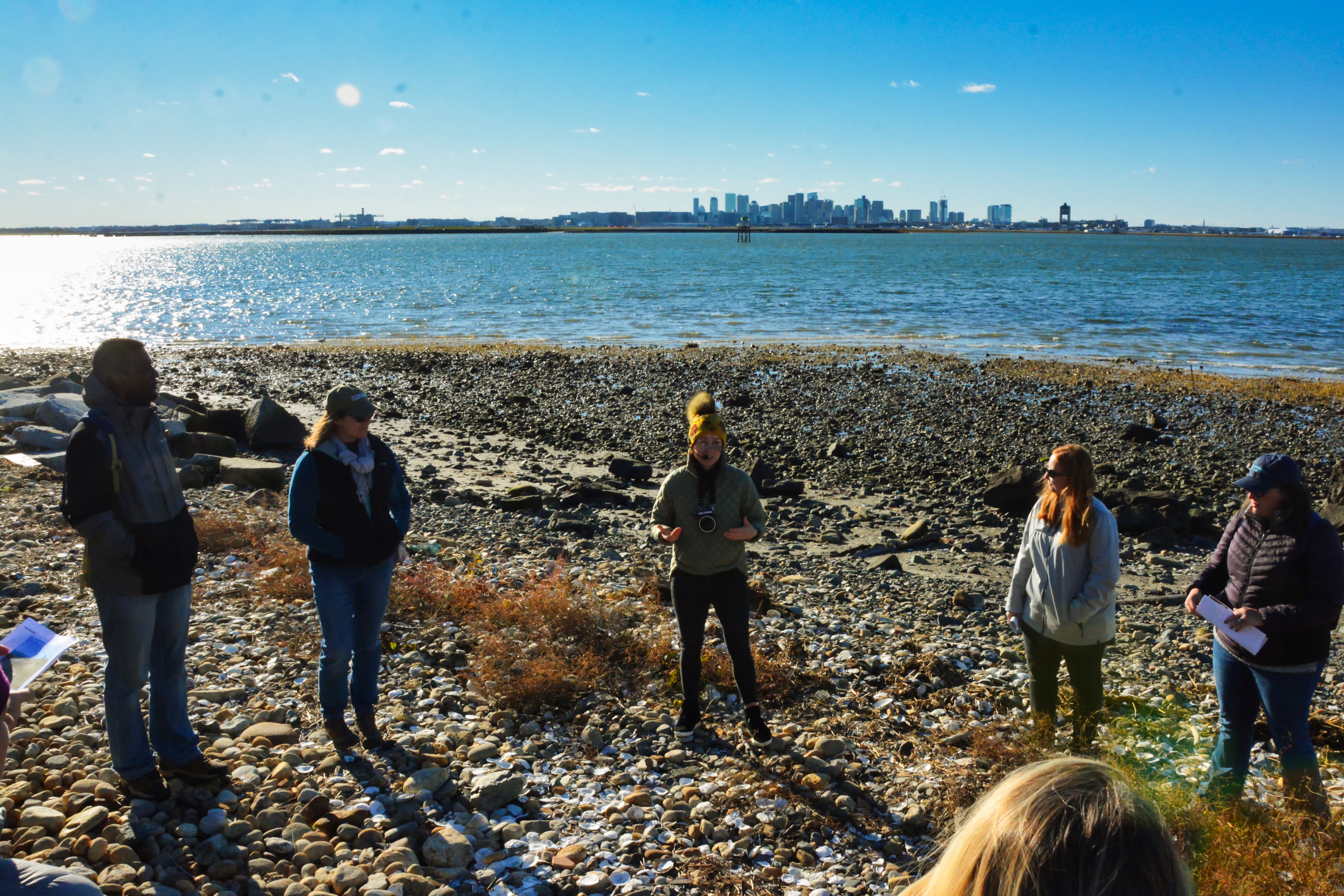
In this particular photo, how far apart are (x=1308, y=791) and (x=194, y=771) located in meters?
6.28

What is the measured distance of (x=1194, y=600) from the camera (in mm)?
4887

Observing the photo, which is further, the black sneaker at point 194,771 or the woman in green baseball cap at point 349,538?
the woman in green baseball cap at point 349,538

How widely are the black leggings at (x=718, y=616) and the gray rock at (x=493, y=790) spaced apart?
4.41ft

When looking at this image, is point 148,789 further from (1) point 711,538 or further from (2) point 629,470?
(2) point 629,470

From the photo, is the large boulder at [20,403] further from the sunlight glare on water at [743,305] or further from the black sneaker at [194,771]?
the sunlight glare on water at [743,305]

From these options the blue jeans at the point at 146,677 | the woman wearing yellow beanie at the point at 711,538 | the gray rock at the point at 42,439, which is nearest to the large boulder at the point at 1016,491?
the woman wearing yellow beanie at the point at 711,538

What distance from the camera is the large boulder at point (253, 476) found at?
12.6m

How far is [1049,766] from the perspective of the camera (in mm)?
1493

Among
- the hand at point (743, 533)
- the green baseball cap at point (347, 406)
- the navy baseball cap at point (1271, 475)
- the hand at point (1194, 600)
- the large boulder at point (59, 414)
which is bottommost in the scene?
the large boulder at point (59, 414)

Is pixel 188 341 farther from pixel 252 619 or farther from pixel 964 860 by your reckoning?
pixel 964 860

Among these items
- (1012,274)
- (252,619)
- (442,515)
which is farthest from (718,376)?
(1012,274)

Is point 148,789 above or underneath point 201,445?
underneath

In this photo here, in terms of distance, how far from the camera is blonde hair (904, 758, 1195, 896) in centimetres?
139

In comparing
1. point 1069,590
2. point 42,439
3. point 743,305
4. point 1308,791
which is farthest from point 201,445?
point 743,305
